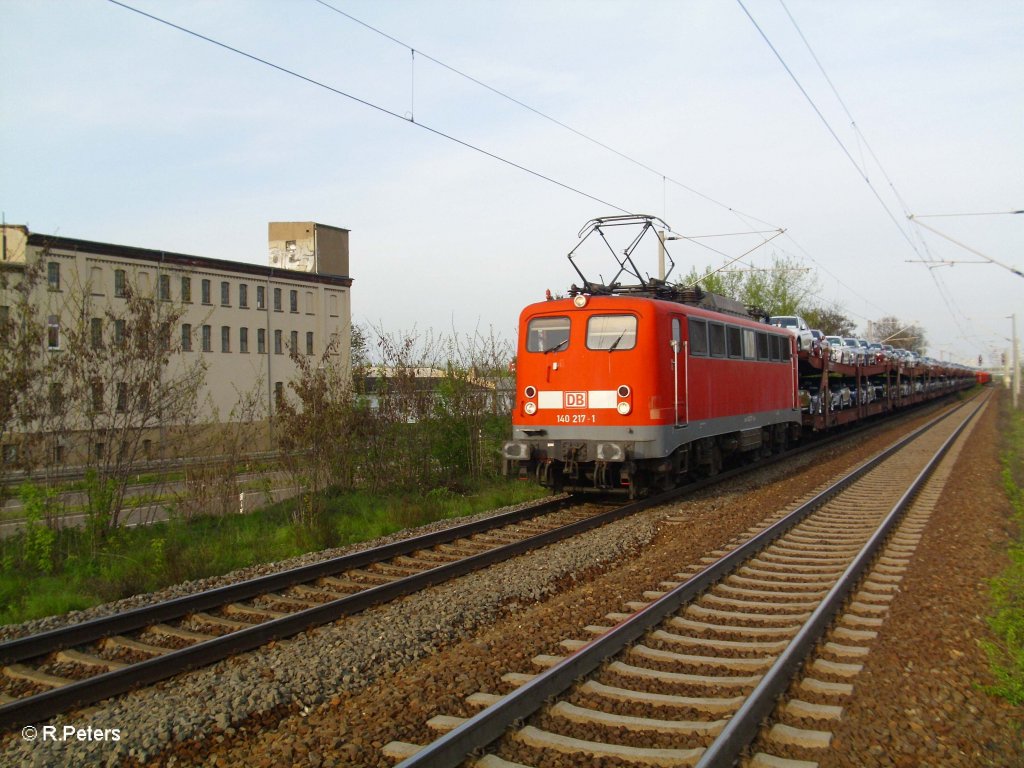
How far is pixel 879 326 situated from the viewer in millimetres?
101500

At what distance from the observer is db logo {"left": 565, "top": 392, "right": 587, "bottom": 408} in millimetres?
12539

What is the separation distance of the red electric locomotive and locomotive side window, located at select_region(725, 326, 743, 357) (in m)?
0.30

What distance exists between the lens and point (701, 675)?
5.54 metres

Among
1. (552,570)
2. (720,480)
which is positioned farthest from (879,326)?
(552,570)

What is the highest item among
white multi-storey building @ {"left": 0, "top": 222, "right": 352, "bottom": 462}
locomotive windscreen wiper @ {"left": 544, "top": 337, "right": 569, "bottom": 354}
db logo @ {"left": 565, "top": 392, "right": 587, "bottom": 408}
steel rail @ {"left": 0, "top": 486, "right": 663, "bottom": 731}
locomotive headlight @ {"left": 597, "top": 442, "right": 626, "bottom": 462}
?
white multi-storey building @ {"left": 0, "top": 222, "right": 352, "bottom": 462}

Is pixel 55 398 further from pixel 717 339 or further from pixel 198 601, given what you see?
pixel 717 339

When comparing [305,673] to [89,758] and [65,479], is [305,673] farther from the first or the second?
[65,479]

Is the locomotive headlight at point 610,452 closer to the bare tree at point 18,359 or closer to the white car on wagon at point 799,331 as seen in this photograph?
the bare tree at point 18,359

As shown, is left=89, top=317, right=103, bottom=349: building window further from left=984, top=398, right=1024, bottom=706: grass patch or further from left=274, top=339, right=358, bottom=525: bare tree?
left=984, top=398, right=1024, bottom=706: grass patch

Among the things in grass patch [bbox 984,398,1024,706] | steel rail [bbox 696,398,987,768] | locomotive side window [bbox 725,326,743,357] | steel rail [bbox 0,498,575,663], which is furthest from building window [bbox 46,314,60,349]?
locomotive side window [bbox 725,326,743,357]

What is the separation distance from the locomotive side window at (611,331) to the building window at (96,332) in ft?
21.5

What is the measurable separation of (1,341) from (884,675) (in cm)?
912

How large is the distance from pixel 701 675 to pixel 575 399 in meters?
7.29

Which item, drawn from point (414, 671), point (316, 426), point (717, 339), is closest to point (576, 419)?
point (717, 339)
